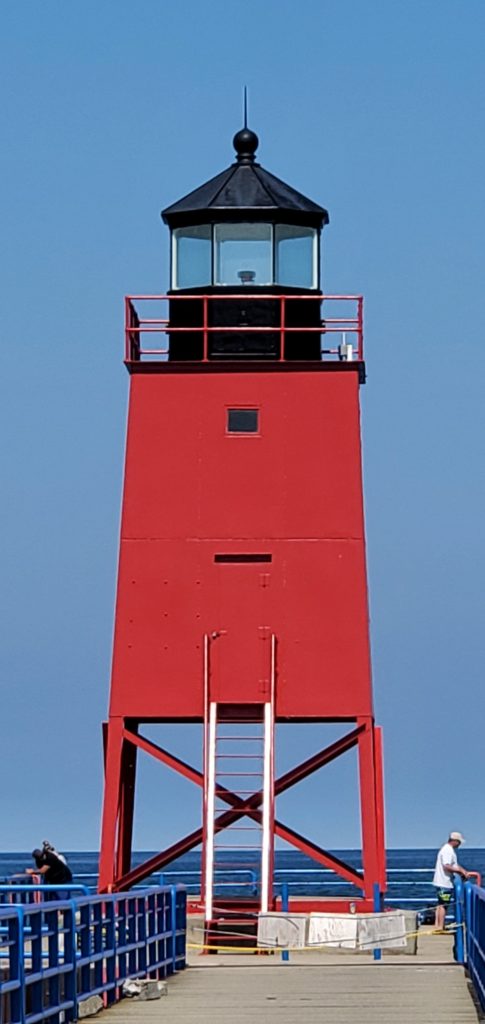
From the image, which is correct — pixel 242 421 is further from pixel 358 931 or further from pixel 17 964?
pixel 17 964

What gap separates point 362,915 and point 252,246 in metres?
8.94

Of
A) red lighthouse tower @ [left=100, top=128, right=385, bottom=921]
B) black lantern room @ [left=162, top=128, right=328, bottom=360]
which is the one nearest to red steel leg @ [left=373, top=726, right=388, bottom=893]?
red lighthouse tower @ [left=100, top=128, right=385, bottom=921]

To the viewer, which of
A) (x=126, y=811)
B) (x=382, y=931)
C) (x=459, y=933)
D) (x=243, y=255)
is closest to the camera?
(x=459, y=933)

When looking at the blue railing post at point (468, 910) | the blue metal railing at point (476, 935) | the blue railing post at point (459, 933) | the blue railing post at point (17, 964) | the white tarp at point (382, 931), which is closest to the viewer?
the blue railing post at point (17, 964)

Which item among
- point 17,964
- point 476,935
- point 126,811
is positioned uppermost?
point 126,811

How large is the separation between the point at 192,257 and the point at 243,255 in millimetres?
719

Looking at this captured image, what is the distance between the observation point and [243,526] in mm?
29125

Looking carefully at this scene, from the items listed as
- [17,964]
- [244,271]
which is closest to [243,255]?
[244,271]

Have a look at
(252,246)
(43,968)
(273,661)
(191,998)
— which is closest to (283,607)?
(273,661)

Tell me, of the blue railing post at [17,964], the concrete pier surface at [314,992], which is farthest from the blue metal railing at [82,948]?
the concrete pier surface at [314,992]

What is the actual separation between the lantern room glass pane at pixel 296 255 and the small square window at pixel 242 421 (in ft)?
5.86

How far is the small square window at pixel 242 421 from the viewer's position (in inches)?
1154

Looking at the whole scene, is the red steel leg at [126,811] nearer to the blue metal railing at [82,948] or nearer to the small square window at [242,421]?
the small square window at [242,421]

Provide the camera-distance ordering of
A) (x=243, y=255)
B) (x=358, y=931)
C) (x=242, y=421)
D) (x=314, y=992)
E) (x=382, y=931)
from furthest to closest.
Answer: (x=243, y=255) < (x=242, y=421) < (x=382, y=931) < (x=358, y=931) < (x=314, y=992)
